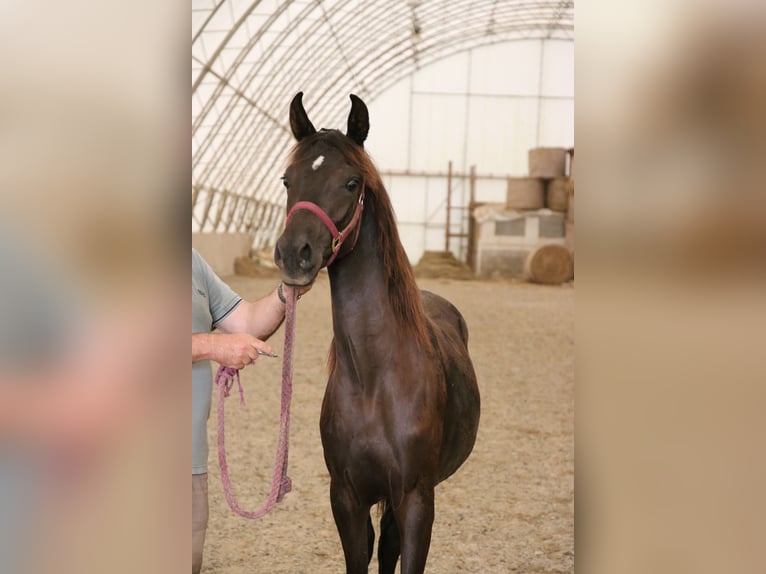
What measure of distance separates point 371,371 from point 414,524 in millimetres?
418

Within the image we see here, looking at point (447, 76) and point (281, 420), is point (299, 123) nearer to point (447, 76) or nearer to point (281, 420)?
point (281, 420)

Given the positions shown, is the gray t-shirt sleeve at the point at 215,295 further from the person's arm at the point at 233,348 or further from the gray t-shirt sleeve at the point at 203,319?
the person's arm at the point at 233,348

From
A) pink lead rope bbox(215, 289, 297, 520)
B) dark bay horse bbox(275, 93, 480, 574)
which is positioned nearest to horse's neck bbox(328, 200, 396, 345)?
dark bay horse bbox(275, 93, 480, 574)

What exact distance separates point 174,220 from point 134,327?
87 mm

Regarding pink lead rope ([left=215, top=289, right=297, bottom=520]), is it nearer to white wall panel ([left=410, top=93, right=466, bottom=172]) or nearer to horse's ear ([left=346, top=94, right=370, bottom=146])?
horse's ear ([left=346, top=94, right=370, bottom=146])

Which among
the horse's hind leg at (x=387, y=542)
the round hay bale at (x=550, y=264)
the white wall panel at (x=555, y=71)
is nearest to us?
the horse's hind leg at (x=387, y=542)

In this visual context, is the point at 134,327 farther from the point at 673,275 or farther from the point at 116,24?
the point at 673,275

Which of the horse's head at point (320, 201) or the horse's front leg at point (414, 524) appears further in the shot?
the horse's front leg at point (414, 524)

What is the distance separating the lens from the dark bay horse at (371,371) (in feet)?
5.61

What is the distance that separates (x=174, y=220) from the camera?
543 millimetres

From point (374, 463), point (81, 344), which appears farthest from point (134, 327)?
point (374, 463)

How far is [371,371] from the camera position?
1.83 m

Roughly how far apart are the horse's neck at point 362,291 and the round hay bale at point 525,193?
15.8 m

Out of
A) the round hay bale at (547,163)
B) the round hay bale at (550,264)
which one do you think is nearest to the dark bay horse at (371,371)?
the round hay bale at (550,264)
